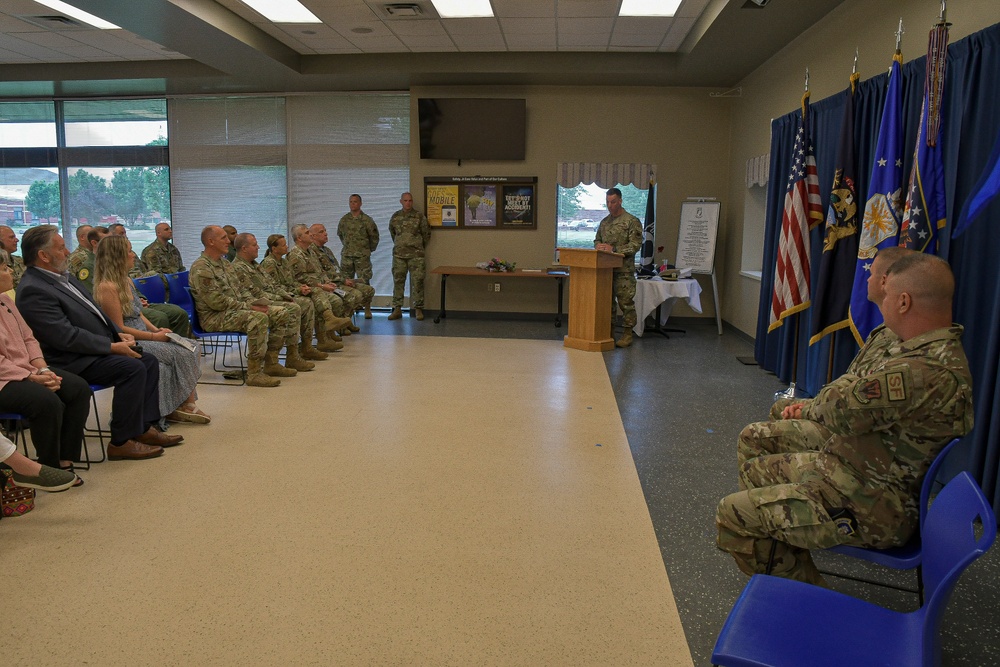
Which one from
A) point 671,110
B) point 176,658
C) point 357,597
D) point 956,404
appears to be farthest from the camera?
point 671,110

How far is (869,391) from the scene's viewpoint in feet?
6.84

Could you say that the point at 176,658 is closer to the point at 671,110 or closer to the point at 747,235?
the point at 747,235

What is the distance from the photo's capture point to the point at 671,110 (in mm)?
9633

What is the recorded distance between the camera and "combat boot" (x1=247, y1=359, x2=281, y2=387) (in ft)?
19.2

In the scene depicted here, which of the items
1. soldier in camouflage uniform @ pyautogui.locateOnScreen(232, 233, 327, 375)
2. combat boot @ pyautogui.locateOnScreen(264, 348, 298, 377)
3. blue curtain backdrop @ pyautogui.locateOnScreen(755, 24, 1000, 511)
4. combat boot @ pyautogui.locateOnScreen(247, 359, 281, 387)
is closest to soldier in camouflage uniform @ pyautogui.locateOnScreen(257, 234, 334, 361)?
soldier in camouflage uniform @ pyautogui.locateOnScreen(232, 233, 327, 375)

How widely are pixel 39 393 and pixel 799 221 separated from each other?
193 inches

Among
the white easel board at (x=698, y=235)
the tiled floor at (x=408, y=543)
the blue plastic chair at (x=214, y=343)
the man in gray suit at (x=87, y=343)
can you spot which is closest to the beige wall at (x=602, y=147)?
the white easel board at (x=698, y=235)

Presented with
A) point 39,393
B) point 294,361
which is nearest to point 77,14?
point 294,361

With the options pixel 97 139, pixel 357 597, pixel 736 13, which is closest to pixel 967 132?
pixel 736 13

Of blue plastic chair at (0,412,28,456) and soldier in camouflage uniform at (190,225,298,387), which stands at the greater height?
soldier in camouflage uniform at (190,225,298,387)

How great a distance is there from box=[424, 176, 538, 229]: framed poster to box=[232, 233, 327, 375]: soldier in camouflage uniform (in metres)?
3.66

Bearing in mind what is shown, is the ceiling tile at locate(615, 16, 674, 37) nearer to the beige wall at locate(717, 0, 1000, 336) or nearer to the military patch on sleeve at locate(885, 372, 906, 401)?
the beige wall at locate(717, 0, 1000, 336)

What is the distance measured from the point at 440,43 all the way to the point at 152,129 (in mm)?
5419

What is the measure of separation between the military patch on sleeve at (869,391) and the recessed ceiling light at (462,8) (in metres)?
5.78
